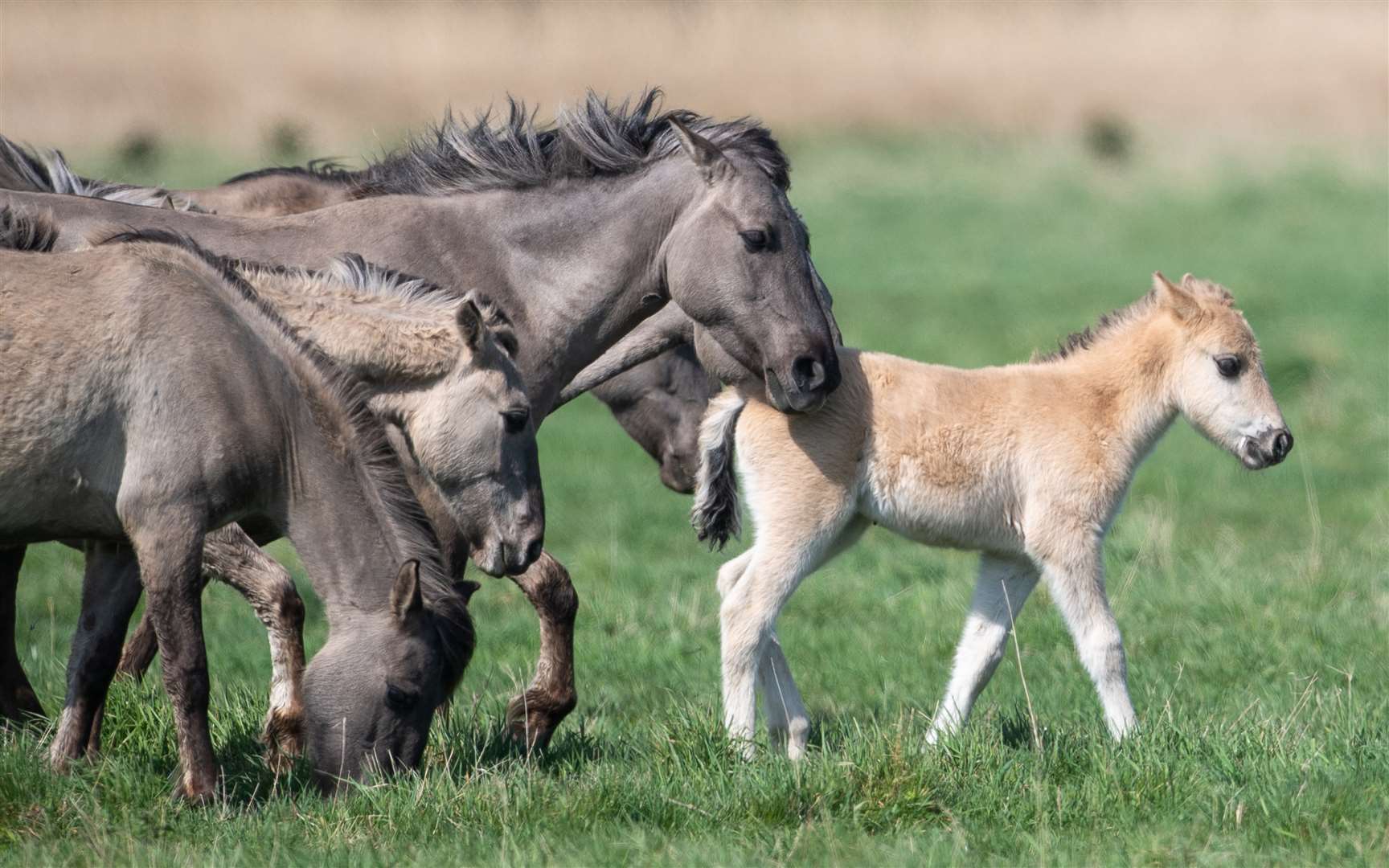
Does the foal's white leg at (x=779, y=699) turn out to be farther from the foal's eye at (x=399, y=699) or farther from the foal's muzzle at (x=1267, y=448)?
the foal's muzzle at (x=1267, y=448)

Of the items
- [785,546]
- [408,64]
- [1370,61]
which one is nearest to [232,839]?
Result: [785,546]

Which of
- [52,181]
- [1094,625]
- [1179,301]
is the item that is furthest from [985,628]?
[52,181]

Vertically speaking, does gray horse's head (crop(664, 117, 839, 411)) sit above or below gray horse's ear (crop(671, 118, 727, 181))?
below

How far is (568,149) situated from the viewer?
6.58m

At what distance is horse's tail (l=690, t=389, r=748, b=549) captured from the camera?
648cm

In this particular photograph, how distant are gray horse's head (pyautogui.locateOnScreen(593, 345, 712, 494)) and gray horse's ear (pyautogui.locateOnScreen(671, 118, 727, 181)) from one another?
2.04m

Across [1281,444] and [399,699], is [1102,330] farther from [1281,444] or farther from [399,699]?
[399,699]

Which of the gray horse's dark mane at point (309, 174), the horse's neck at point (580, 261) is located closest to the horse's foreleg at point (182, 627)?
the horse's neck at point (580, 261)

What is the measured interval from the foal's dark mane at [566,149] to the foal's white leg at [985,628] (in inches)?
70.2

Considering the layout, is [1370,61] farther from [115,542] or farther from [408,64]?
[115,542]

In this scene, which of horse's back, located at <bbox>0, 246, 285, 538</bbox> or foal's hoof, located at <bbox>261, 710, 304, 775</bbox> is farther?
foal's hoof, located at <bbox>261, 710, 304, 775</bbox>

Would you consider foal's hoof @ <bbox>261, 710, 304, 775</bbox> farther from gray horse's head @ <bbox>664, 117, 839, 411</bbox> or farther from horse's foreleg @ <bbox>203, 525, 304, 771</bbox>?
gray horse's head @ <bbox>664, 117, 839, 411</bbox>

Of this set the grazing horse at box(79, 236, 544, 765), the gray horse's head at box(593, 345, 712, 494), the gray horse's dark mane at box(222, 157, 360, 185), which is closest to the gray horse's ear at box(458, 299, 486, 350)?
the grazing horse at box(79, 236, 544, 765)

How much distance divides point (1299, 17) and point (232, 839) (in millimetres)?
33019
